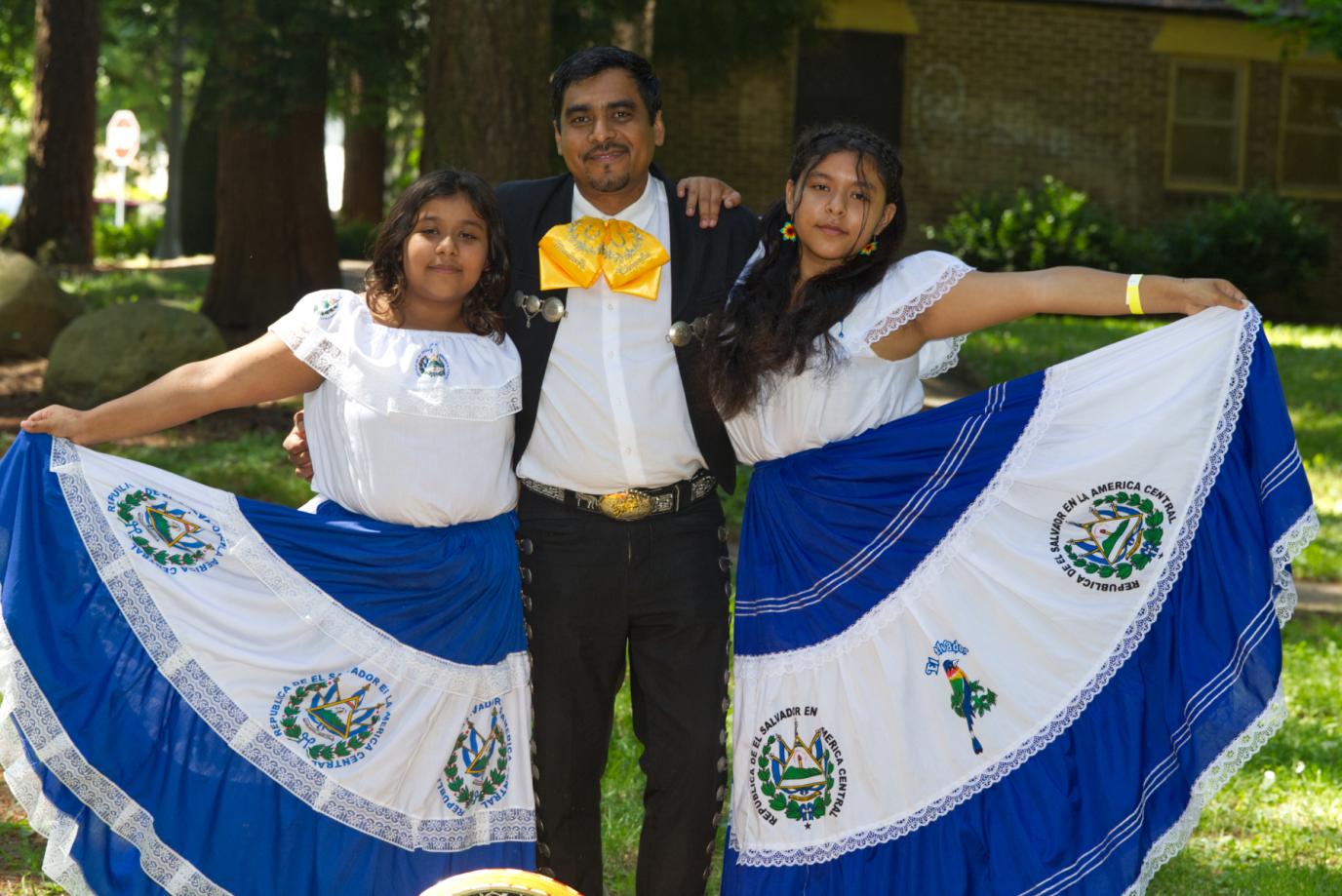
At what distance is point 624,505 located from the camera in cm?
371

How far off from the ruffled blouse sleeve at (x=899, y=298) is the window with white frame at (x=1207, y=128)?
16006 mm

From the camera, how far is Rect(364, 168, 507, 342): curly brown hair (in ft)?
12.3

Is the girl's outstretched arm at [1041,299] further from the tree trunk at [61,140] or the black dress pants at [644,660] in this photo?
the tree trunk at [61,140]

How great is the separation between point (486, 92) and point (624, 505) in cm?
393

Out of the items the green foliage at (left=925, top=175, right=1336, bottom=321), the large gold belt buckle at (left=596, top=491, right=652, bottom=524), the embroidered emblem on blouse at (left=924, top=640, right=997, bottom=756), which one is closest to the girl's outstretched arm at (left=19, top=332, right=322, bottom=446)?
the large gold belt buckle at (left=596, top=491, right=652, bottom=524)

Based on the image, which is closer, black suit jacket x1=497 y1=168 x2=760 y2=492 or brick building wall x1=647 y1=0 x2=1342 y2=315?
black suit jacket x1=497 y1=168 x2=760 y2=492

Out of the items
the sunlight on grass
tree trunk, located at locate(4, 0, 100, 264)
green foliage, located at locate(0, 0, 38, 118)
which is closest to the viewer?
the sunlight on grass

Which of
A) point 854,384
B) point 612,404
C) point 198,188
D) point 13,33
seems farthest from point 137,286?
point 854,384

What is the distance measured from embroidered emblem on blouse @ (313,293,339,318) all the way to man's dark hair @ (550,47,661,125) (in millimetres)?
742

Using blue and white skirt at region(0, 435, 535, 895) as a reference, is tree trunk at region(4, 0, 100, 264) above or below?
above

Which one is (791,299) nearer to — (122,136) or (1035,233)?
(1035,233)

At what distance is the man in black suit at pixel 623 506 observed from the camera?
3.71 m

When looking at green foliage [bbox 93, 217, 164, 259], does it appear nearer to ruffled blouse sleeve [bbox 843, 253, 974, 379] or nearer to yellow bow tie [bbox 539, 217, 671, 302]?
yellow bow tie [bbox 539, 217, 671, 302]

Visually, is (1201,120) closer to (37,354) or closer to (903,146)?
(903,146)
